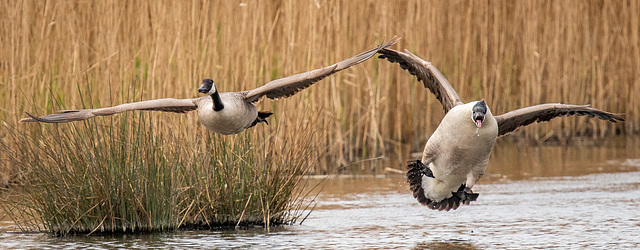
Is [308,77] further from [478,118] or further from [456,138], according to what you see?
[478,118]

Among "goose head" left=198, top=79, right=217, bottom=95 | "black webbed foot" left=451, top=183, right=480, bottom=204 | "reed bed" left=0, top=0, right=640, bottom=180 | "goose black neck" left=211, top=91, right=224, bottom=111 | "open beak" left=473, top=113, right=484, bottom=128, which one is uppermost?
"reed bed" left=0, top=0, right=640, bottom=180

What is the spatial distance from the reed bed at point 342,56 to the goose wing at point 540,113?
188 cm

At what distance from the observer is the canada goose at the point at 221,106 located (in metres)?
7.87

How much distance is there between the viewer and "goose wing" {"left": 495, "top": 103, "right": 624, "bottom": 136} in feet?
27.2

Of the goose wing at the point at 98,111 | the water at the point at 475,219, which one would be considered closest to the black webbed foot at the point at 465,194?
the water at the point at 475,219

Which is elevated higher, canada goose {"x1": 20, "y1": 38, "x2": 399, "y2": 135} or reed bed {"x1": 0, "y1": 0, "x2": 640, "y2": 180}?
reed bed {"x1": 0, "y1": 0, "x2": 640, "y2": 180}

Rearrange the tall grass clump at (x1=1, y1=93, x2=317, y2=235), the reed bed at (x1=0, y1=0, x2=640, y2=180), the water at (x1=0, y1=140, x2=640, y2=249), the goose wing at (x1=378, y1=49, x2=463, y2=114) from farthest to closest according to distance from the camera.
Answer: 1. the reed bed at (x1=0, y1=0, x2=640, y2=180)
2. the goose wing at (x1=378, y1=49, x2=463, y2=114)
3. the tall grass clump at (x1=1, y1=93, x2=317, y2=235)
4. the water at (x1=0, y1=140, x2=640, y2=249)

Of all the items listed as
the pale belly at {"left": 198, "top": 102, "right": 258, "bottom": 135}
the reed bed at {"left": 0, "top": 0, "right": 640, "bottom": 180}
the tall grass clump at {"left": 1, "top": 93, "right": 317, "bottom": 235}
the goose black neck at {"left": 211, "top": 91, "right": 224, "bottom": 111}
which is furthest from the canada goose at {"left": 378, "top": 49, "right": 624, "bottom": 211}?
the goose black neck at {"left": 211, "top": 91, "right": 224, "bottom": 111}

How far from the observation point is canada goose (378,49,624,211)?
7.74 m

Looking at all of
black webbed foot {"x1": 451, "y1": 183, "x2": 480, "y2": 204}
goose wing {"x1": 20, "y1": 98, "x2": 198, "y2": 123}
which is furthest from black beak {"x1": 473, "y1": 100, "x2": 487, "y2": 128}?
goose wing {"x1": 20, "y1": 98, "x2": 198, "y2": 123}

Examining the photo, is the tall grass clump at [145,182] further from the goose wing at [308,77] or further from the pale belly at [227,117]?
the goose wing at [308,77]

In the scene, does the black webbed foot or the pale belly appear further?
the black webbed foot

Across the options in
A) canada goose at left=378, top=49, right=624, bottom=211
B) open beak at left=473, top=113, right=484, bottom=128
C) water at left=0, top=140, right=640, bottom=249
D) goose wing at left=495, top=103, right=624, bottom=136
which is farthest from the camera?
goose wing at left=495, top=103, right=624, bottom=136

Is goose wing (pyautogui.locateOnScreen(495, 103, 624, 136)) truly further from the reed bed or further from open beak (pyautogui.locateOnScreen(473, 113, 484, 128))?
the reed bed
